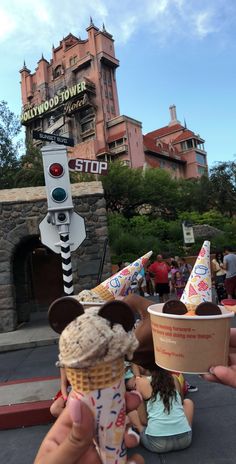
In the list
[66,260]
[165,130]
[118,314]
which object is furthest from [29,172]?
[165,130]

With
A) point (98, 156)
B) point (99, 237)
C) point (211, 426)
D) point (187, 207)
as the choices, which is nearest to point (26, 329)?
point (99, 237)

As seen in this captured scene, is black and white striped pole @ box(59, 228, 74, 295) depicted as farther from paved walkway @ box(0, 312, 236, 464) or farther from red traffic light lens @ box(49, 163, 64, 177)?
paved walkway @ box(0, 312, 236, 464)

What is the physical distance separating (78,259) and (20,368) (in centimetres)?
348

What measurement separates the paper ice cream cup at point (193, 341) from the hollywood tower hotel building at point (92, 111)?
50.0m

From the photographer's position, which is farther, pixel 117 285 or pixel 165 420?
pixel 165 420

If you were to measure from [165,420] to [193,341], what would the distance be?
2.46 m

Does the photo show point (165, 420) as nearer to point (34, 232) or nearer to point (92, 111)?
point (34, 232)

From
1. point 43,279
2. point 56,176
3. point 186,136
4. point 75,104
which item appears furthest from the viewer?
point 186,136

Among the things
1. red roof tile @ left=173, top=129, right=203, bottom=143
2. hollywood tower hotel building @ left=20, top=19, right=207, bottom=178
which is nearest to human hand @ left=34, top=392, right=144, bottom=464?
hollywood tower hotel building @ left=20, top=19, right=207, bottom=178

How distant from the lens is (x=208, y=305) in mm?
1405

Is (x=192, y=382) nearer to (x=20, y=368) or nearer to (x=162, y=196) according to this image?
(x=20, y=368)

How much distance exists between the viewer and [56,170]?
20.3ft

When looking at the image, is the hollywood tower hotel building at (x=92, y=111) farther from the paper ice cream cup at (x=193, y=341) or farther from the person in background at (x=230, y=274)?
the paper ice cream cup at (x=193, y=341)

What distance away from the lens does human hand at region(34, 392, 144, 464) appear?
4.52 ft
